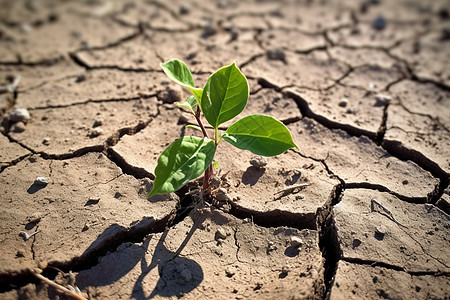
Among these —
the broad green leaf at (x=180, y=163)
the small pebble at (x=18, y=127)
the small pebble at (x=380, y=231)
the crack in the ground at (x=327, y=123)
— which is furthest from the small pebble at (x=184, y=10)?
the small pebble at (x=380, y=231)

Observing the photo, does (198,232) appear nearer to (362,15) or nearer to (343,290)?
(343,290)

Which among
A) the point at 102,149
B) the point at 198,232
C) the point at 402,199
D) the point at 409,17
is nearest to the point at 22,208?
the point at 102,149

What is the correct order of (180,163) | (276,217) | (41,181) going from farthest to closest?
(41,181) → (276,217) → (180,163)

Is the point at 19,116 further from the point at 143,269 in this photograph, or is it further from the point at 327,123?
the point at 327,123

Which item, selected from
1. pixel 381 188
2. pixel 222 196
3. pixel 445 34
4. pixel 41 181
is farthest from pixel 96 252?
pixel 445 34

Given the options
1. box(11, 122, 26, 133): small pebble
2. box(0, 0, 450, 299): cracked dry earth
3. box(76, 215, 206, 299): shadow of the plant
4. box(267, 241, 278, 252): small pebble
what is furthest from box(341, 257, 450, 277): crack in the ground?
box(11, 122, 26, 133): small pebble

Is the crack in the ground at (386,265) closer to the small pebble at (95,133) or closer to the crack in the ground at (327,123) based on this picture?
the crack in the ground at (327,123)

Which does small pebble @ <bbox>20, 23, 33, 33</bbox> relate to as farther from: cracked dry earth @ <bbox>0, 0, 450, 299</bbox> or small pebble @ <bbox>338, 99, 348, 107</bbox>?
small pebble @ <bbox>338, 99, 348, 107</bbox>
